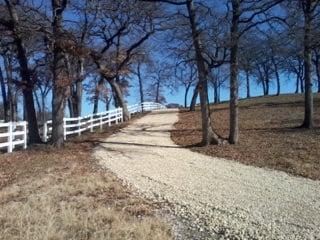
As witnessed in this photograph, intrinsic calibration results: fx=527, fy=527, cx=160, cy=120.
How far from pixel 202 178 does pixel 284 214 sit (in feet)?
14.0

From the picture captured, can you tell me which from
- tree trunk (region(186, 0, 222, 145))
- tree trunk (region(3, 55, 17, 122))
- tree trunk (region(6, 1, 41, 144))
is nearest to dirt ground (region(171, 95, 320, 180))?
tree trunk (region(186, 0, 222, 145))

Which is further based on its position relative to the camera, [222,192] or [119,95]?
[119,95]

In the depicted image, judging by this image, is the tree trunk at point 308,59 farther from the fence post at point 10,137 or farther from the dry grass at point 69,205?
the fence post at point 10,137

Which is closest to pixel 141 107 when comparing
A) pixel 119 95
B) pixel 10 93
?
pixel 119 95

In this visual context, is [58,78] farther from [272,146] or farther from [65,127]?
[272,146]

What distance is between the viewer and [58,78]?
2069 centimetres

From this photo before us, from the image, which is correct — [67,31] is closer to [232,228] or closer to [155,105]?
[232,228]

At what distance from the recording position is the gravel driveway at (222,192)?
932 cm

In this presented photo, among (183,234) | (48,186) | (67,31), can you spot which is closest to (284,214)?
(183,234)

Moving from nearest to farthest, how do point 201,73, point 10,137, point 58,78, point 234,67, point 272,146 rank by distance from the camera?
point 10,137
point 272,146
point 58,78
point 234,67
point 201,73

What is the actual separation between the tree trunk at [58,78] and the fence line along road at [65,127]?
1.31 metres

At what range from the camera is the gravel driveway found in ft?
30.6

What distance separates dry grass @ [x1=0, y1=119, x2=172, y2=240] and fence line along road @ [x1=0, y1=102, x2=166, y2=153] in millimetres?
2673

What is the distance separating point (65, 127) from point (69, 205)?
1491cm
